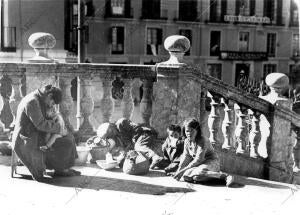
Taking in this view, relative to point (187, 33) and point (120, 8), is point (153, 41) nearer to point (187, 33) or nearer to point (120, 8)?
point (187, 33)

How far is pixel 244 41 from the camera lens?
120 ft

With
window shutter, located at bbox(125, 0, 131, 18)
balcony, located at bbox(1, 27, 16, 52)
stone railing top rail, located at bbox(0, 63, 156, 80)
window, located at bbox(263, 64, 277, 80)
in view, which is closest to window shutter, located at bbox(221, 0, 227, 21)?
window, located at bbox(263, 64, 277, 80)

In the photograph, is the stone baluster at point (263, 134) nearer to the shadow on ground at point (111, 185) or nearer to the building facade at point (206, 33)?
the shadow on ground at point (111, 185)

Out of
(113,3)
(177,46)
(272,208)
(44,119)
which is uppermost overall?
(113,3)

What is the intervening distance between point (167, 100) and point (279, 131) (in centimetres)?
186

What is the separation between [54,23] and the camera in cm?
2089

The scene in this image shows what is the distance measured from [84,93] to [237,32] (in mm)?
31292

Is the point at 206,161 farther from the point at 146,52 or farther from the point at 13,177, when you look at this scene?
the point at 146,52

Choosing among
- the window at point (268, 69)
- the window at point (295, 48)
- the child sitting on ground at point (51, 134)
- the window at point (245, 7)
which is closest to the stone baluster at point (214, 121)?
the child sitting on ground at point (51, 134)

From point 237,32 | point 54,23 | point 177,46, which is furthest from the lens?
point 237,32

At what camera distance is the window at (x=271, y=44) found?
37.5 meters

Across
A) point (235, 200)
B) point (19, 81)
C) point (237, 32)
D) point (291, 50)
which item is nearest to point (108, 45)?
point (237, 32)

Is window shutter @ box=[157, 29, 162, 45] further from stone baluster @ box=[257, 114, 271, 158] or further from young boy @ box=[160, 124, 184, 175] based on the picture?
young boy @ box=[160, 124, 184, 175]

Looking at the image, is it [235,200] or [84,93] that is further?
[84,93]
